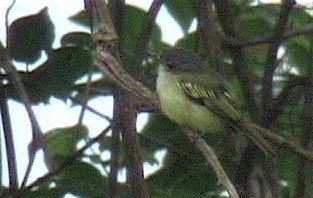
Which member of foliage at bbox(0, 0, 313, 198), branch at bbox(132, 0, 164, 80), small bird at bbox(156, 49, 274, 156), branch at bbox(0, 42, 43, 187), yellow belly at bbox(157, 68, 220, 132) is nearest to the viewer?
branch at bbox(0, 42, 43, 187)

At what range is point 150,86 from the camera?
3.73 m

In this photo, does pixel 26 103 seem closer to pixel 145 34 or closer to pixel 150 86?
pixel 145 34

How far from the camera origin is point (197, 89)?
3959mm

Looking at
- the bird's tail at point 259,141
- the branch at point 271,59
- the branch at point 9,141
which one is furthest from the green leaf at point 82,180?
the branch at point 271,59

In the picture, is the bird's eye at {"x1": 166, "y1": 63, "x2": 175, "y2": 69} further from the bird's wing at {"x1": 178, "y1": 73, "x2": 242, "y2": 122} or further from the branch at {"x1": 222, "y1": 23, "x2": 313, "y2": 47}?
the branch at {"x1": 222, "y1": 23, "x2": 313, "y2": 47}

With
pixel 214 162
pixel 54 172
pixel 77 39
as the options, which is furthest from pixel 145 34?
pixel 214 162

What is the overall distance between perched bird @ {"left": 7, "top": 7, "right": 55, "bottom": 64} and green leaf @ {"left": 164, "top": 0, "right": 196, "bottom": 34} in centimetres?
50

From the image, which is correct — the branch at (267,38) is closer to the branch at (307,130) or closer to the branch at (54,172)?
the branch at (307,130)

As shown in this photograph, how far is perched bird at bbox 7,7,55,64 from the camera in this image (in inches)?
119

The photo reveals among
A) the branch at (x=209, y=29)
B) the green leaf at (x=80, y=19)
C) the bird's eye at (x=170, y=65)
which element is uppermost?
the branch at (x=209, y=29)

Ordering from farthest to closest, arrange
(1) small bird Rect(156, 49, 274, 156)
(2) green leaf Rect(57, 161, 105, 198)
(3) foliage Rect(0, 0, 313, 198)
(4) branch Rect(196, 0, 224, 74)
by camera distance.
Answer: (1) small bird Rect(156, 49, 274, 156)
(4) branch Rect(196, 0, 224, 74)
(3) foliage Rect(0, 0, 313, 198)
(2) green leaf Rect(57, 161, 105, 198)

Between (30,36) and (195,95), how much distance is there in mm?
1035

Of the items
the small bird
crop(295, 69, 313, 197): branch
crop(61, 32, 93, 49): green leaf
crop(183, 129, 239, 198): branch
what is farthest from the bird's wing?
crop(61, 32, 93, 49): green leaf

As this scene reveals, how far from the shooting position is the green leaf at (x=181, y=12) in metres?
3.37
